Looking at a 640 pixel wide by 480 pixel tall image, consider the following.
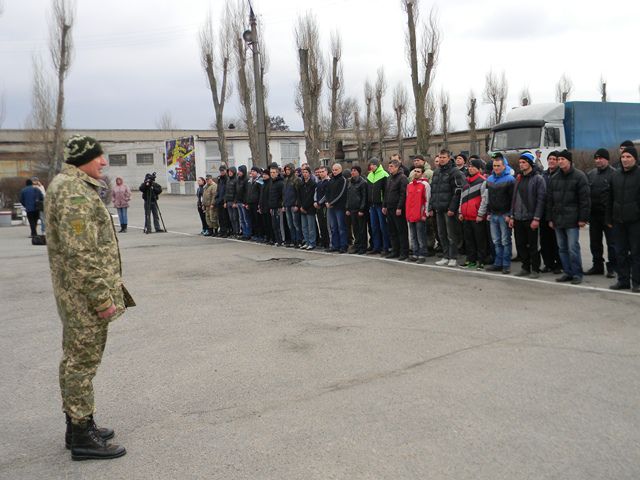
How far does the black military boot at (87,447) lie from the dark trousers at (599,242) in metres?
8.27

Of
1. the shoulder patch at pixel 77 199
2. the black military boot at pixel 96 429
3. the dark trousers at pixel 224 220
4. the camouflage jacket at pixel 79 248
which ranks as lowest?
the black military boot at pixel 96 429

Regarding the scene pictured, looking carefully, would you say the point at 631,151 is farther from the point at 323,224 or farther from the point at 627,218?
the point at 323,224

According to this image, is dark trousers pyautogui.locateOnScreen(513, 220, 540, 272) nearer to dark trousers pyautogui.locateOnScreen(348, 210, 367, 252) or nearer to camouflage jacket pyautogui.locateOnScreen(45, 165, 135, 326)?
dark trousers pyautogui.locateOnScreen(348, 210, 367, 252)

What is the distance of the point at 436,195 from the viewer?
1147 cm

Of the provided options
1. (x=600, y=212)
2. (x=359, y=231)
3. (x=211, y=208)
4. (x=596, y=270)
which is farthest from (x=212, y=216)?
(x=600, y=212)

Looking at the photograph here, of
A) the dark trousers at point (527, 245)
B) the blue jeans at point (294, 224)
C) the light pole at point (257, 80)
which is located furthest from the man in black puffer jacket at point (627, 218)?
the light pole at point (257, 80)

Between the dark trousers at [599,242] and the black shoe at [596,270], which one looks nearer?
the dark trousers at [599,242]

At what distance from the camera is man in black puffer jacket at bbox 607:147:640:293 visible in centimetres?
856

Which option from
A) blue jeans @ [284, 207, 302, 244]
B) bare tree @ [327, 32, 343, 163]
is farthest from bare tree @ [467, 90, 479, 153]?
blue jeans @ [284, 207, 302, 244]

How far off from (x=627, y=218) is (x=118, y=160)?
6263 centimetres

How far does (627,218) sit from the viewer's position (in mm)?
8594

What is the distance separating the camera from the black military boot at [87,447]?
4.00 m

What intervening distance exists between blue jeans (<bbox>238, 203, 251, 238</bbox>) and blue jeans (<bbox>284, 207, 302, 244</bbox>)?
2.23 m

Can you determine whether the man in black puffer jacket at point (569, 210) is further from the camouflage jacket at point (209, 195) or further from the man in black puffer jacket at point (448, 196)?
the camouflage jacket at point (209, 195)
